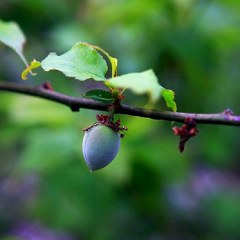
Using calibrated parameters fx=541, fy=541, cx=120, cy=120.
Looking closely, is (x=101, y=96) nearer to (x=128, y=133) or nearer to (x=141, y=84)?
(x=141, y=84)

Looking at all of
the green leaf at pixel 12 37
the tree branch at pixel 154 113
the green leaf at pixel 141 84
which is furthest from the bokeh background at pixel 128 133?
the green leaf at pixel 141 84

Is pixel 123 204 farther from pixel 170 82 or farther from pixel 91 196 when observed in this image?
pixel 170 82

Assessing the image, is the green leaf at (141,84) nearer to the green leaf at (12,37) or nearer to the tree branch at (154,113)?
the tree branch at (154,113)

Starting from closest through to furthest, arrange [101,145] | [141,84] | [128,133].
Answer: [141,84] < [101,145] < [128,133]

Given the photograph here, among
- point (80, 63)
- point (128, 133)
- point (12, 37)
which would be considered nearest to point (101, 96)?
point (80, 63)

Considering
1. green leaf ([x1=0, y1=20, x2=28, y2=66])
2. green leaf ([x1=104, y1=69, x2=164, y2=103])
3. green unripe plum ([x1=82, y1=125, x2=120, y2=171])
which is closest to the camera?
green leaf ([x1=104, y1=69, x2=164, y2=103])

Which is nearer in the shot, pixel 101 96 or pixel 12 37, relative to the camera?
pixel 101 96

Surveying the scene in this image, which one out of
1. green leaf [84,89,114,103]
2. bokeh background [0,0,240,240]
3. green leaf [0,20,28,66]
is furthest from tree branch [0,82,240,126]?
bokeh background [0,0,240,240]

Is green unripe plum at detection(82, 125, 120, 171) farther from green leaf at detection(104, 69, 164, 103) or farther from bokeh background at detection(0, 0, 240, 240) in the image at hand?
bokeh background at detection(0, 0, 240, 240)
